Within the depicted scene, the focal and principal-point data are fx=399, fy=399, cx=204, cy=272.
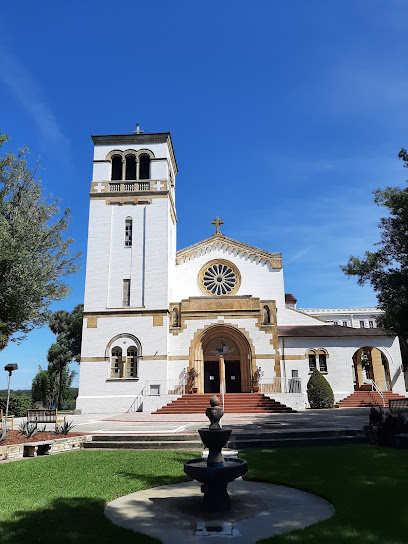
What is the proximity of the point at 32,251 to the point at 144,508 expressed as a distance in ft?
39.5

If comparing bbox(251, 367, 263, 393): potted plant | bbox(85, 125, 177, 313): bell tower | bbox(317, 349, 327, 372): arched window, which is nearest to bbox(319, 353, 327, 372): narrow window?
bbox(317, 349, 327, 372): arched window

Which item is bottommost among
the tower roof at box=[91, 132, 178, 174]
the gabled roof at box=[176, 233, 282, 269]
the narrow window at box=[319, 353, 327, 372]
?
the narrow window at box=[319, 353, 327, 372]

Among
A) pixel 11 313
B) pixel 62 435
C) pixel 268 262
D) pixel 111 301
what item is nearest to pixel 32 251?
pixel 11 313

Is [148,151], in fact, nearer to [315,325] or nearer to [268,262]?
[268,262]

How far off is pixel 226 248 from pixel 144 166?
900cm

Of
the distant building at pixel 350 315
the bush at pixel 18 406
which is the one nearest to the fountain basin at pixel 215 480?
the bush at pixel 18 406

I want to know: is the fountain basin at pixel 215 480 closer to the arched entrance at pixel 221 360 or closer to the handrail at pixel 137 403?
the handrail at pixel 137 403

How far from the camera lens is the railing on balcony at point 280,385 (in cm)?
2527

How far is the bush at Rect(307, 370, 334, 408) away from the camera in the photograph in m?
25.0

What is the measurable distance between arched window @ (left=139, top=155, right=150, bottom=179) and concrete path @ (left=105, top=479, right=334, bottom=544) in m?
26.0

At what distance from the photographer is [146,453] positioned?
11.2m

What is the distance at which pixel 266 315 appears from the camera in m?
27.3

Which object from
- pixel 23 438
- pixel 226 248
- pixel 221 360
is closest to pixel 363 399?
pixel 221 360

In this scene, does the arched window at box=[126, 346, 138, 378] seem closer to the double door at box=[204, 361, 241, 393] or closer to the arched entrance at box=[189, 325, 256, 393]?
the arched entrance at box=[189, 325, 256, 393]
